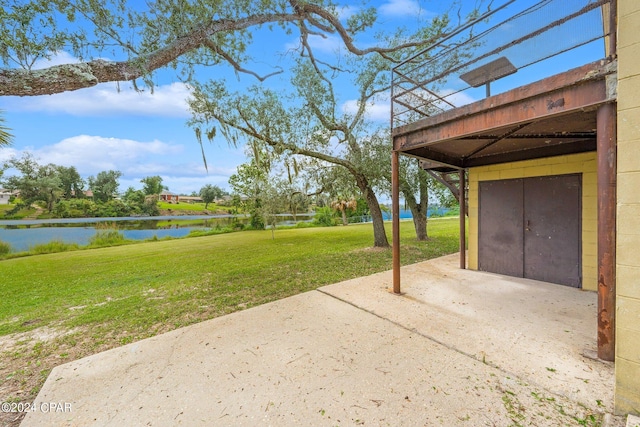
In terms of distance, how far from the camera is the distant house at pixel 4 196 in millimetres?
16602

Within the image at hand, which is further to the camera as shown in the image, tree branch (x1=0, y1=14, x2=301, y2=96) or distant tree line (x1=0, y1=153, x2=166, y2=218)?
distant tree line (x1=0, y1=153, x2=166, y2=218)

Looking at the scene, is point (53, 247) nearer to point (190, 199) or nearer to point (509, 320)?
point (509, 320)

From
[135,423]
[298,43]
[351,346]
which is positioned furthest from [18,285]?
[298,43]

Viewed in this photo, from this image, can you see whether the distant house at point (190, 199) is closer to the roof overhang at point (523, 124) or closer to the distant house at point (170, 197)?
the distant house at point (170, 197)

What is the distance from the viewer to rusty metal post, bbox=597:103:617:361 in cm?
195

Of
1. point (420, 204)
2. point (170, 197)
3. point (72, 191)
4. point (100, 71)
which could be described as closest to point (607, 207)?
point (100, 71)

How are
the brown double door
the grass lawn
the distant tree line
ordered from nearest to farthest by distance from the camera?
the grass lawn, the brown double door, the distant tree line

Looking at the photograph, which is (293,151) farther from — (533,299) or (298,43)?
(533,299)

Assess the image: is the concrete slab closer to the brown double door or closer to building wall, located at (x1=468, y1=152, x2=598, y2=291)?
the brown double door

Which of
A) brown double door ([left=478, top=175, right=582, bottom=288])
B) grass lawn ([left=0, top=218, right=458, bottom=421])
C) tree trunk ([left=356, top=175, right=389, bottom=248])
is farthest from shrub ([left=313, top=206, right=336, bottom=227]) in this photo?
brown double door ([left=478, top=175, right=582, bottom=288])

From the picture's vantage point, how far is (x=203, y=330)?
2982 mm

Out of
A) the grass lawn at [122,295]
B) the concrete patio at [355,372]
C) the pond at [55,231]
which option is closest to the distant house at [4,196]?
the pond at [55,231]

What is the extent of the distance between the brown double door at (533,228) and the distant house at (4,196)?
88.9 feet

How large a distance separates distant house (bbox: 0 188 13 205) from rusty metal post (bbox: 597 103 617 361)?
27378 mm
